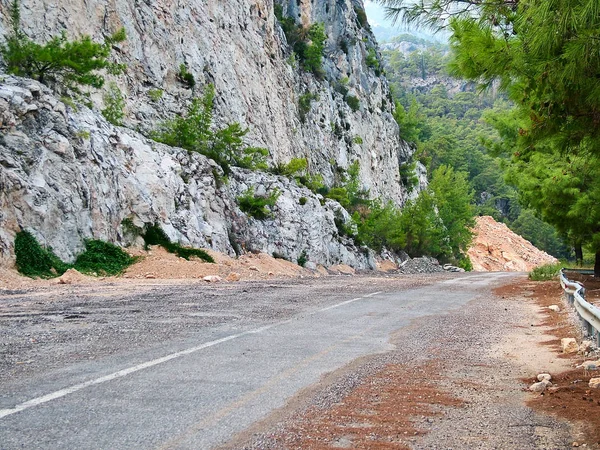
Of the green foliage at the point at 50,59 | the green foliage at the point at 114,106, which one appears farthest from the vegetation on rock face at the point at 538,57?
the green foliage at the point at 114,106

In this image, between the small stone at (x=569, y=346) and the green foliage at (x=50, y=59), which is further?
the green foliage at (x=50, y=59)

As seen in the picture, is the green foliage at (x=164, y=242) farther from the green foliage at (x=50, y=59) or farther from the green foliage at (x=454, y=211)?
the green foliage at (x=454, y=211)

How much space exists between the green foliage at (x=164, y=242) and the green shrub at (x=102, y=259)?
7.28ft

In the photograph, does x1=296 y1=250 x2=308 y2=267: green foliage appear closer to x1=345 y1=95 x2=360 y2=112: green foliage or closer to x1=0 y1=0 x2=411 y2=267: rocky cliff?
x1=0 y1=0 x2=411 y2=267: rocky cliff

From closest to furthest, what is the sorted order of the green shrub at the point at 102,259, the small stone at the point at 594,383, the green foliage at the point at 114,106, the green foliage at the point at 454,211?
the small stone at the point at 594,383 → the green shrub at the point at 102,259 → the green foliage at the point at 114,106 → the green foliage at the point at 454,211

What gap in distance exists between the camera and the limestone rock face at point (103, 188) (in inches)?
718

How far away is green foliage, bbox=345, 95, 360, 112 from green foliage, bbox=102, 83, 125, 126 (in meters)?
35.6

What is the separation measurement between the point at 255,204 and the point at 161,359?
2515 cm

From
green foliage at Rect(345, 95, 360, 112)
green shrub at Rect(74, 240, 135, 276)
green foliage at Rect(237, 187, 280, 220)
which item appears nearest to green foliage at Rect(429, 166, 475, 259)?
green foliage at Rect(345, 95, 360, 112)

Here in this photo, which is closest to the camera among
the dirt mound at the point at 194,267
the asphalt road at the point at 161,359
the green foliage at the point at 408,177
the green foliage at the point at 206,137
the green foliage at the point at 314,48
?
the asphalt road at the point at 161,359

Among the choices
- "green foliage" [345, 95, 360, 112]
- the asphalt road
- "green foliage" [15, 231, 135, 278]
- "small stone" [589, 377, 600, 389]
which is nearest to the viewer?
the asphalt road

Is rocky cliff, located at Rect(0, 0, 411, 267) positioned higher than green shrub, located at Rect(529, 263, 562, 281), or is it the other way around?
rocky cliff, located at Rect(0, 0, 411, 267)

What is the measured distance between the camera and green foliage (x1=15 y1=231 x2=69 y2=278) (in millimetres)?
16828

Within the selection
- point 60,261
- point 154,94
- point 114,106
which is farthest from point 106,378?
point 154,94
